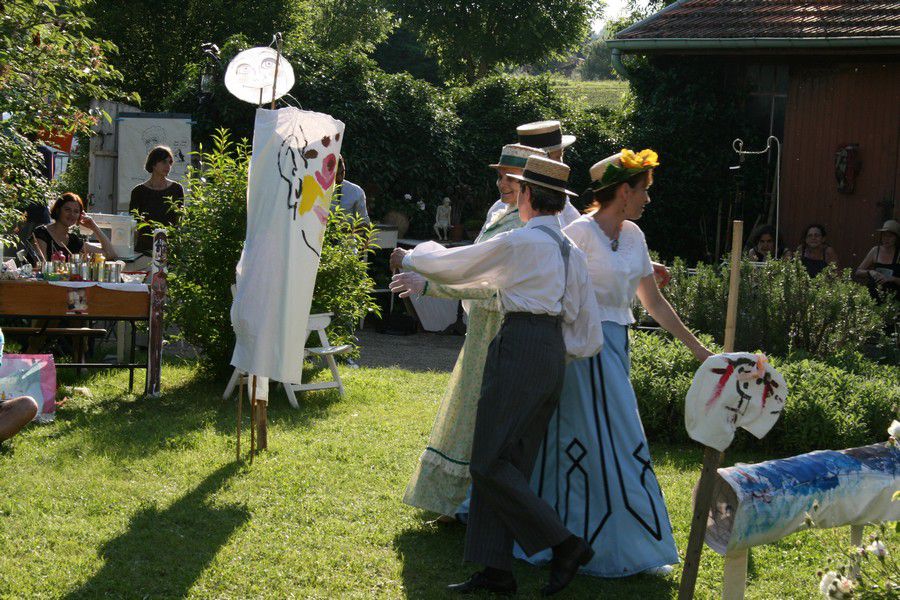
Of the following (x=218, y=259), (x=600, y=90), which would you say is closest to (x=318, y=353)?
(x=218, y=259)

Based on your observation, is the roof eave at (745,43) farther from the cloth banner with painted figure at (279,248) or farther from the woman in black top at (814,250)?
the cloth banner with painted figure at (279,248)

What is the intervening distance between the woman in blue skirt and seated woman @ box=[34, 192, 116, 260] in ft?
17.7

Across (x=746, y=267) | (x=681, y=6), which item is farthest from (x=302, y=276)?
(x=681, y=6)

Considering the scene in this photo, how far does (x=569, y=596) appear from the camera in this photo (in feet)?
15.0

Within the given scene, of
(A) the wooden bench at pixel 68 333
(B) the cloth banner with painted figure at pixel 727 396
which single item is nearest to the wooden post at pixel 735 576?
(B) the cloth banner with painted figure at pixel 727 396

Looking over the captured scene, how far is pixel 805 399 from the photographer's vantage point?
719 cm

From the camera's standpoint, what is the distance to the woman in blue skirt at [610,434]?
15.6 feet

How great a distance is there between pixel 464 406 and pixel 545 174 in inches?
47.9

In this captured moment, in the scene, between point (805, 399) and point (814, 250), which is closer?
point (805, 399)

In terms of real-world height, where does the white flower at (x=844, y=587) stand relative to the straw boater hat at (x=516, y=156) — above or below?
below

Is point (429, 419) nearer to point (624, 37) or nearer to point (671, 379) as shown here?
point (671, 379)

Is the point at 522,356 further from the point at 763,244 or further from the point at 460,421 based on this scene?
the point at 763,244

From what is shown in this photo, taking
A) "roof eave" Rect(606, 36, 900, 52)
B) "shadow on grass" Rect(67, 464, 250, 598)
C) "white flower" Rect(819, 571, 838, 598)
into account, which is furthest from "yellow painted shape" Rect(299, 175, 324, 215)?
"roof eave" Rect(606, 36, 900, 52)

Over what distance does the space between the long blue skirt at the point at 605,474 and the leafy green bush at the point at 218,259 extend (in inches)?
154
